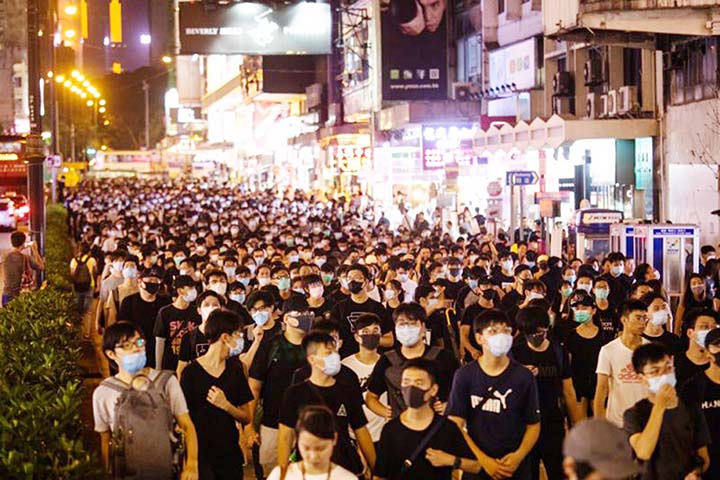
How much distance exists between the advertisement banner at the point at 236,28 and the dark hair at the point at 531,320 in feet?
98.6

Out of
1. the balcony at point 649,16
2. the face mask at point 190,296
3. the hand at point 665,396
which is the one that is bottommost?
the hand at point 665,396

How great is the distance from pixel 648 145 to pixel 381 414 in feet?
83.8

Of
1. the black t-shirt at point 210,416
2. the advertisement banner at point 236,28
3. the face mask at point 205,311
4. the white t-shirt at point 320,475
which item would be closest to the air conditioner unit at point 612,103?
the advertisement banner at point 236,28

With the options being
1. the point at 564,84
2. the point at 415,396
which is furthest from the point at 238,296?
the point at 564,84

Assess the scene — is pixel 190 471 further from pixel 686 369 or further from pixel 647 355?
pixel 686 369

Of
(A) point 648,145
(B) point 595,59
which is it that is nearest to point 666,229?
(A) point 648,145

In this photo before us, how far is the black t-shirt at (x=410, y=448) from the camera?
277 inches

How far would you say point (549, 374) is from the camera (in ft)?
30.9

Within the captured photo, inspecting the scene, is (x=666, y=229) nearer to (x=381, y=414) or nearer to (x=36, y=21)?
(x=36, y=21)

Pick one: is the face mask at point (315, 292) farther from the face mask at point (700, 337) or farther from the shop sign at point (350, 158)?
the shop sign at point (350, 158)

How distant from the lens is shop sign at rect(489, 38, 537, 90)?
1543 inches

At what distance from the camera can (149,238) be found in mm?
26297

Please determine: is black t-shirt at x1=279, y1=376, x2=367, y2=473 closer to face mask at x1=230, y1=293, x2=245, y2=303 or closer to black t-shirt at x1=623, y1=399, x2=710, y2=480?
black t-shirt at x1=623, y1=399, x2=710, y2=480

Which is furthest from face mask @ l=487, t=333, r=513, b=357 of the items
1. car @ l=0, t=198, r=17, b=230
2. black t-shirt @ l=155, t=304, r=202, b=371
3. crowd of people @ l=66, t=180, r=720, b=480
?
car @ l=0, t=198, r=17, b=230
